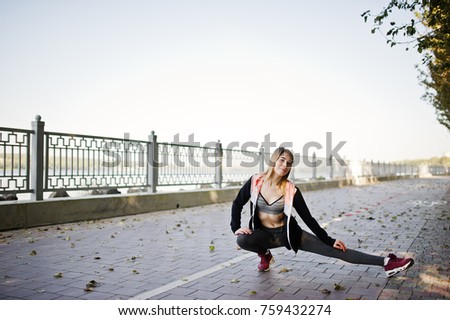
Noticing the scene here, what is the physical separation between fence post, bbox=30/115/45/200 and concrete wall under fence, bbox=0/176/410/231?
264 mm

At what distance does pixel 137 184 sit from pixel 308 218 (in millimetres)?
7174

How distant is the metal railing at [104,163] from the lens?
7.61 metres

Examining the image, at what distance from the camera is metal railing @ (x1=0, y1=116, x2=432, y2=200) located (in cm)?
761

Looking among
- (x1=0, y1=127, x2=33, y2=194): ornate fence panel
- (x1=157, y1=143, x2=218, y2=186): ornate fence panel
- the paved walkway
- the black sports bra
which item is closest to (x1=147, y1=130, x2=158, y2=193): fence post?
(x1=157, y1=143, x2=218, y2=186): ornate fence panel

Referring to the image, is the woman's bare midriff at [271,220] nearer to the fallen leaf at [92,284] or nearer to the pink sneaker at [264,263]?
the pink sneaker at [264,263]

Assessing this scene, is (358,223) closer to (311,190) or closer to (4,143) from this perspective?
(4,143)

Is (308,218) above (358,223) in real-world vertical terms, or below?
above

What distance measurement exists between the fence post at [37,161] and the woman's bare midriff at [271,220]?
5.47m

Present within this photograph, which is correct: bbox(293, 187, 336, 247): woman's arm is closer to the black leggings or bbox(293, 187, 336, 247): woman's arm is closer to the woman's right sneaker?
the black leggings

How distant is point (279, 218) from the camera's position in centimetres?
416

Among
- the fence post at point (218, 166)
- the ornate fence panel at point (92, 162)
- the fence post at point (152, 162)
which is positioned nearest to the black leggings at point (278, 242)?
the ornate fence panel at point (92, 162)

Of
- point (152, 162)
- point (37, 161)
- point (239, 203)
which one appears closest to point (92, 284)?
point (239, 203)

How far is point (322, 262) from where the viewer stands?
192 inches

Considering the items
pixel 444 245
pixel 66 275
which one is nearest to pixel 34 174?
pixel 66 275
